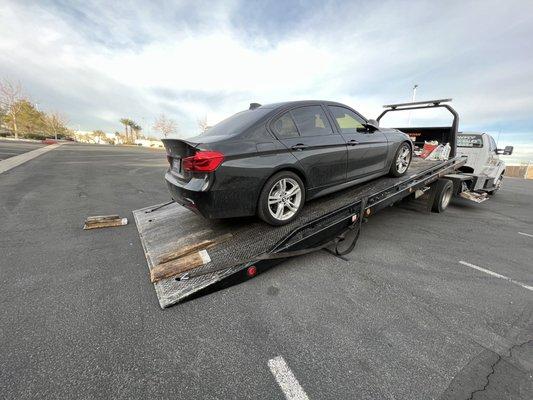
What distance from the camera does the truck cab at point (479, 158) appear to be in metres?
7.03

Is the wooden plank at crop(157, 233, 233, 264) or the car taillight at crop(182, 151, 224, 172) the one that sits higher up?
the car taillight at crop(182, 151, 224, 172)

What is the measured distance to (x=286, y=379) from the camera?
1771 mm

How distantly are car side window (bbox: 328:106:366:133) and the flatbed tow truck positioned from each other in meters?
0.97

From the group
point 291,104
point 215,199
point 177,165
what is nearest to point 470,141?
point 291,104

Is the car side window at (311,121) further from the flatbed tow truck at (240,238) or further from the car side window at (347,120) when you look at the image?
the flatbed tow truck at (240,238)

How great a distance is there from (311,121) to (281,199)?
120cm

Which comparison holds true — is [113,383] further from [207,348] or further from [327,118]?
[327,118]

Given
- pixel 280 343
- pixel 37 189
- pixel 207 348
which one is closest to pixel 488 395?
pixel 280 343

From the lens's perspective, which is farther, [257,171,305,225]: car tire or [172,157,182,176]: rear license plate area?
[172,157,182,176]: rear license plate area

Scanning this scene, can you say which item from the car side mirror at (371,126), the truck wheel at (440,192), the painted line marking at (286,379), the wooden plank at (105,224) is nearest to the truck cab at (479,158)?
the truck wheel at (440,192)

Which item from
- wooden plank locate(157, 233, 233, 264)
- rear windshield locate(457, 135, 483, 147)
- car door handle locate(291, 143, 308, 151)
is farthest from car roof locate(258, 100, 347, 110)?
rear windshield locate(457, 135, 483, 147)

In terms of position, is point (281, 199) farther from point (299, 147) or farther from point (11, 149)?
point (11, 149)

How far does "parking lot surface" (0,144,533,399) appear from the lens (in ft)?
5.74

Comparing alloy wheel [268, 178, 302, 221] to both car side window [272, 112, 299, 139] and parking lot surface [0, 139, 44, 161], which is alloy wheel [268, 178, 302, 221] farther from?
parking lot surface [0, 139, 44, 161]
